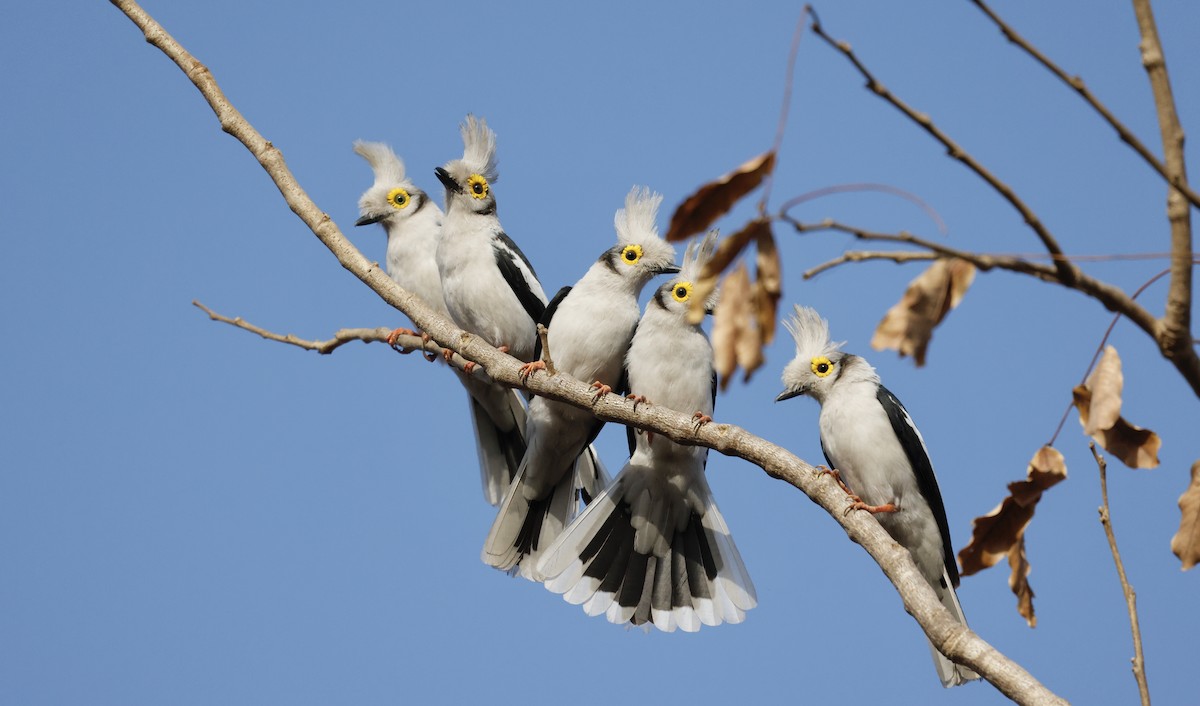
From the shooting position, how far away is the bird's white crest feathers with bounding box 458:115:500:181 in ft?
24.5

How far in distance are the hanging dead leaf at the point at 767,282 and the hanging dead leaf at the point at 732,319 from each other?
4cm

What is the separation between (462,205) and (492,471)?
1.81 m

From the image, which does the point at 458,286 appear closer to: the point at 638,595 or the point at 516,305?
the point at 516,305

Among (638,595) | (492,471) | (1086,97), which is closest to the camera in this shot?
(1086,97)

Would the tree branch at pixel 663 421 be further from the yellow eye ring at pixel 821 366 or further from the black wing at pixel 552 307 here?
the yellow eye ring at pixel 821 366

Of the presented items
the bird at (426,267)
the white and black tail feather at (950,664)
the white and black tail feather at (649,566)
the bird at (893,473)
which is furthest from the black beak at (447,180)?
the white and black tail feather at (950,664)

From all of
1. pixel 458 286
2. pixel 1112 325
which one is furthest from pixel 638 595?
pixel 1112 325

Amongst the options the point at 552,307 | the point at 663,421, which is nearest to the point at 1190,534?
the point at 663,421

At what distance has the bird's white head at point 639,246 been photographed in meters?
6.39

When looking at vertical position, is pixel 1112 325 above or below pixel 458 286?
below

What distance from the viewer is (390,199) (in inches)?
324

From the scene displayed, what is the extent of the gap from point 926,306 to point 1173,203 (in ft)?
1.50

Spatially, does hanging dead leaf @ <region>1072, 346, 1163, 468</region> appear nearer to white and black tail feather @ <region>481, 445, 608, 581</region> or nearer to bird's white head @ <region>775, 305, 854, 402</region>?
bird's white head @ <region>775, 305, 854, 402</region>

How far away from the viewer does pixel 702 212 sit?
2.00 metres
